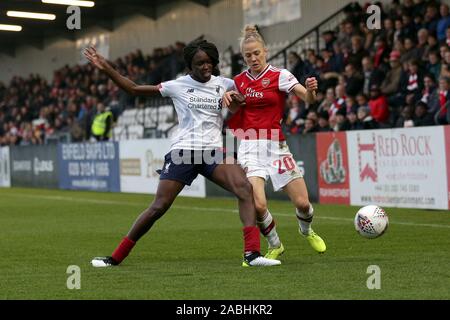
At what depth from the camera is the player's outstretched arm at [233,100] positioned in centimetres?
1001

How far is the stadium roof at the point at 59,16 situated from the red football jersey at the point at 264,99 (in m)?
27.1

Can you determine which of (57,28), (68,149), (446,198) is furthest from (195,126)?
(57,28)

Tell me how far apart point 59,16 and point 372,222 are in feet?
112

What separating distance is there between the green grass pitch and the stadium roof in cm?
2091

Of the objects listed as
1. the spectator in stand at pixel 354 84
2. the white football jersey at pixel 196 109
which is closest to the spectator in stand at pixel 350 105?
the spectator in stand at pixel 354 84

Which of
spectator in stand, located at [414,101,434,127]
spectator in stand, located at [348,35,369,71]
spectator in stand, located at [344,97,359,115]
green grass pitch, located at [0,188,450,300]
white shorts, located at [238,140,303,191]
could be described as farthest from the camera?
spectator in stand, located at [348,35,369,71]

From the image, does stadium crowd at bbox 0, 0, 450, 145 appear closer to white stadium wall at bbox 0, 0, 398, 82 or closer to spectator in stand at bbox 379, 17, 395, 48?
spectator in stand at bbox 379, 17, 395, 48

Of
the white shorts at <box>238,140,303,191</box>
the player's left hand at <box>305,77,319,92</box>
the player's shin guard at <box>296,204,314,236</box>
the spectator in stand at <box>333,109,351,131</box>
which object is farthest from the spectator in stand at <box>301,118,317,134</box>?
the player's left hand at <box>305,77,319,92</box>

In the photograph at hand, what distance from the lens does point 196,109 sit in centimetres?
1010

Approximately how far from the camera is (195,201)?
23359mm

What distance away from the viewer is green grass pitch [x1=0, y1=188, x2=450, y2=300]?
8.17 meters

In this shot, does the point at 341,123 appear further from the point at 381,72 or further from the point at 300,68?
the point at 300,68

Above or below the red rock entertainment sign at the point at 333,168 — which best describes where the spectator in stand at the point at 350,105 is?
above

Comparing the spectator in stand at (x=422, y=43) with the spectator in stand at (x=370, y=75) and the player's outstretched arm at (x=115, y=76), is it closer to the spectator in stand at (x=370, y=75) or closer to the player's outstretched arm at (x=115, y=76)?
the spectator in stand at (x=370, y=75)
